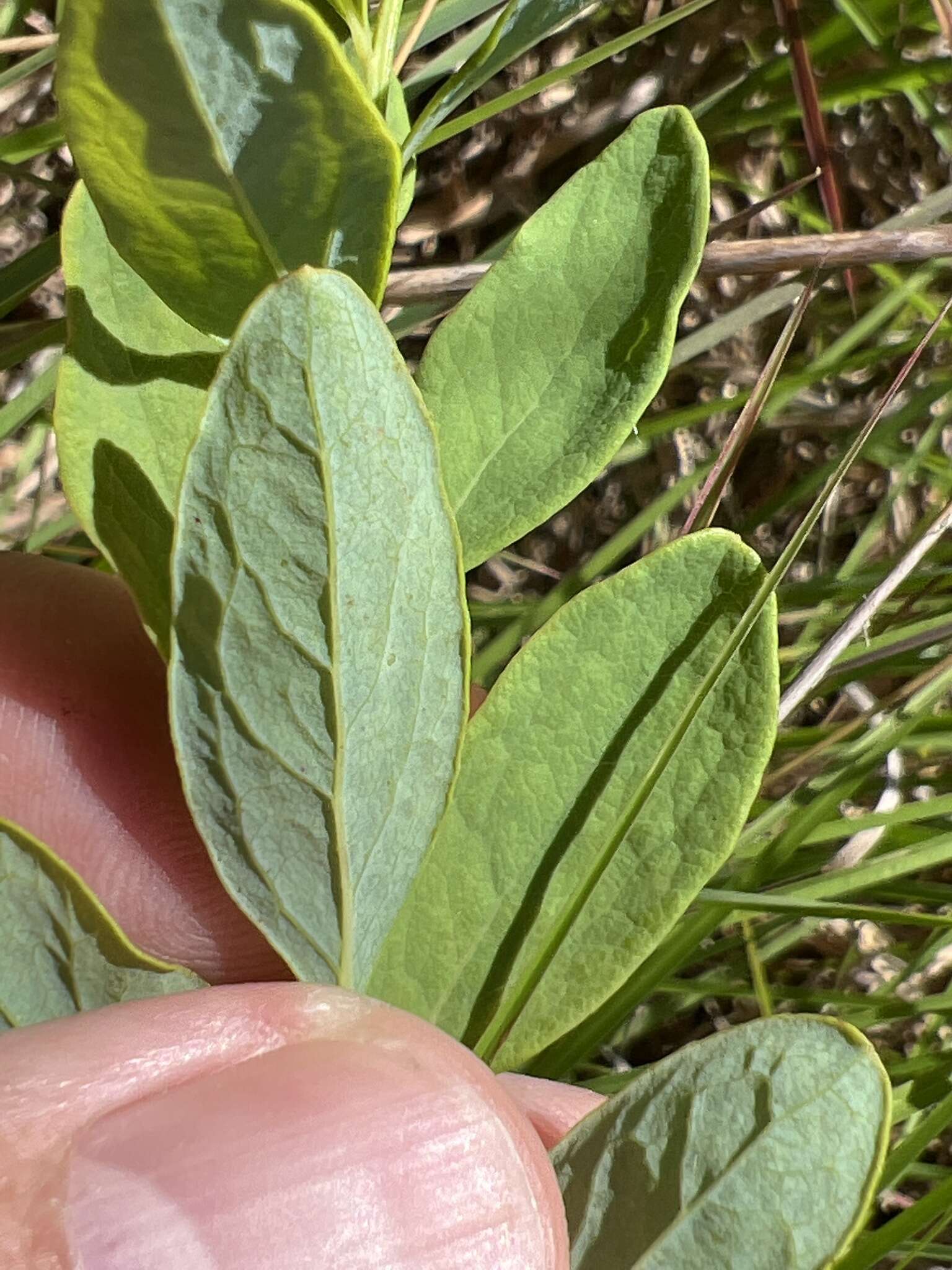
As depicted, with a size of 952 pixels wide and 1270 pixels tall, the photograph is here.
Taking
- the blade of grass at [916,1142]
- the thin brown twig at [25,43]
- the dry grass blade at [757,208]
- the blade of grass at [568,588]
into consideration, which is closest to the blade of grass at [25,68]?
the thin brown twig at [25,43]

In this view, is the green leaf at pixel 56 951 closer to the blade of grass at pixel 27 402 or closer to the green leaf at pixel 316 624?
the green leaf at pixel 316 624

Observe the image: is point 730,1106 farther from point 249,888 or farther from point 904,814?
point 904,814

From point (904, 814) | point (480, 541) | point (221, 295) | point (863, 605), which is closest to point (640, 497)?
point (904, 814)

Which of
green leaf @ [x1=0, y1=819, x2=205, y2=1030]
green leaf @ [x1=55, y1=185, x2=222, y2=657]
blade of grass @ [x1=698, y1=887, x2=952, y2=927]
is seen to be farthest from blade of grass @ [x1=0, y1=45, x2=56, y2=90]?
blade of grass @ [x1=698, y1=887, x2=952, y2=927]

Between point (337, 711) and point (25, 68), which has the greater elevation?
point (25, 68)

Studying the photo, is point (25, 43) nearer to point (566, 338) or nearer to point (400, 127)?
point (400, 127)

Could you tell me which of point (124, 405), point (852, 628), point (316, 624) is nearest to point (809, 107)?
point (852, 628)
